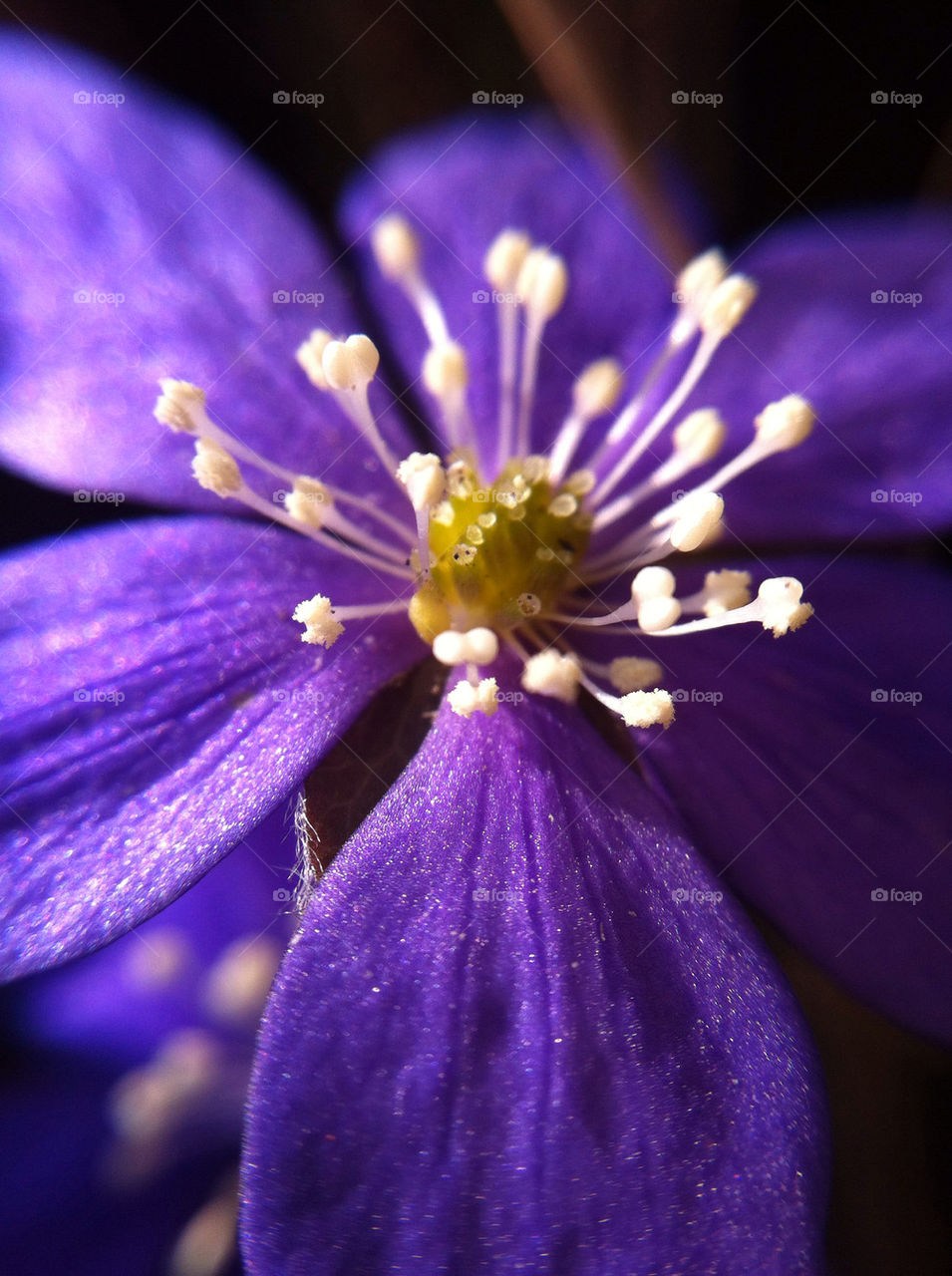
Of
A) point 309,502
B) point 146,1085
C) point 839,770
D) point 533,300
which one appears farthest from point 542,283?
point 146,1085

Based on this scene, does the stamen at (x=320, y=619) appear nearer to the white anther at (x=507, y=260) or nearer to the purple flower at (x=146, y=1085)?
the purple flower at (x=146, y=1085)

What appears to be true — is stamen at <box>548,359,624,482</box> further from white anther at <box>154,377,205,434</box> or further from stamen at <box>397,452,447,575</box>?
white anther at <box>154,377,205,434</box>

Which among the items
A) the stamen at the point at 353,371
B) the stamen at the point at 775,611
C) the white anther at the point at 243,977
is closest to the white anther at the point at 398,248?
the stamen at the point at 353,371

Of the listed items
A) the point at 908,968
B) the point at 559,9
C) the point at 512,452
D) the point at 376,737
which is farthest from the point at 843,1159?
the point at 559,9

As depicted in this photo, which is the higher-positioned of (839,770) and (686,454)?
(686,454)

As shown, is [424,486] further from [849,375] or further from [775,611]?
[849,375]

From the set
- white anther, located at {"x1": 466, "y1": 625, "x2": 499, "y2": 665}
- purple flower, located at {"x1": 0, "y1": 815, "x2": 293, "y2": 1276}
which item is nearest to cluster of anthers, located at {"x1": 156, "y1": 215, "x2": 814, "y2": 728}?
white anther, located at {"x1": 466, "y1": 625, "x2": 499, "y2": 665}
